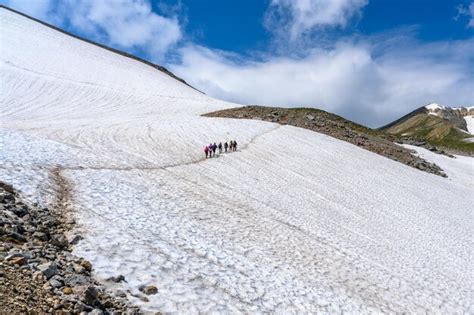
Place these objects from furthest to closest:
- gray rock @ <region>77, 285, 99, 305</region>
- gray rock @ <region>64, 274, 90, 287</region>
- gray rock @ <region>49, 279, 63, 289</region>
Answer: gray rock @ <region>64, 274, 90, 287</region>, gray rock @ <region>49, 279, 63, 289</region>, gray rock @ <region>77, 285, 99, 305</region>

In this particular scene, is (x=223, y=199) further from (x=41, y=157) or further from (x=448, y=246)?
(x=448, y=246)

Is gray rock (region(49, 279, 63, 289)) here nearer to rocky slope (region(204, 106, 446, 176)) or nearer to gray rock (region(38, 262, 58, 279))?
gray rock (region(38, 262, 58, 279))

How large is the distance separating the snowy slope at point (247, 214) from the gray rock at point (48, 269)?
1.62m

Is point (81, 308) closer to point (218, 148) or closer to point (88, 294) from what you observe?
point (88, 294)

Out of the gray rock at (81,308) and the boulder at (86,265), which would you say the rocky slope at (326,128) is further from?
the gray rock at (81,308)

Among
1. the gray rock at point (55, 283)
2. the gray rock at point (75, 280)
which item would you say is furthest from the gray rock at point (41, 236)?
the gray rock at point (55, 283)

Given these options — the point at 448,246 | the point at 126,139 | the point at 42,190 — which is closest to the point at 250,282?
the point at 42,190

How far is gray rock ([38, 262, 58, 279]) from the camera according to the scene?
9.52 metres

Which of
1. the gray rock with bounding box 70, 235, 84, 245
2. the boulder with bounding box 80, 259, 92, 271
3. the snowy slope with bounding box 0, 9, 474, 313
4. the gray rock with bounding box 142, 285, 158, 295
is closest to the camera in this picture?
the gray rock with bounding box 142, 285, 158, 295

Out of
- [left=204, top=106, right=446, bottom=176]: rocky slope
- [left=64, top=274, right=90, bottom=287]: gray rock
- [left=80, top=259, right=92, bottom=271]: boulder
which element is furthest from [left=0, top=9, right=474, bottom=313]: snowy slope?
[left=204, top=106, right=446, bottom=176]: rocky slope

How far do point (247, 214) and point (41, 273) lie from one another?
13.6 meters

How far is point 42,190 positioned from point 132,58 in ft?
349

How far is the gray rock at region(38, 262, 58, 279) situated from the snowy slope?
1.62m

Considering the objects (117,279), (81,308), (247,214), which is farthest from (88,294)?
(247,214)
